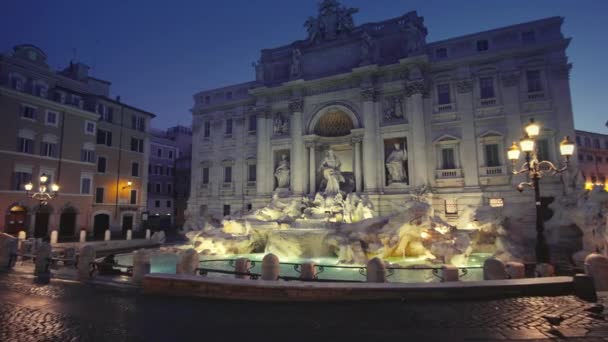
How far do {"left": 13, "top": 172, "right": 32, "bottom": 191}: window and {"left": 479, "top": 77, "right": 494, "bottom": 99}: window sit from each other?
3414 cm

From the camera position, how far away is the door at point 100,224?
99.0ft

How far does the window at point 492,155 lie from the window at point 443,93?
164 inches

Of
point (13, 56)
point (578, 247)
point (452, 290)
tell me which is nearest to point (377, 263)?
point (452, 290)

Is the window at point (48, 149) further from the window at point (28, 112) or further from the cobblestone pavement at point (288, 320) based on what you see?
the cobblestone pavement at point (288, 320)

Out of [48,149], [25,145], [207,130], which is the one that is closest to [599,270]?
[207,130]

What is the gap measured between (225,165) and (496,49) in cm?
2347

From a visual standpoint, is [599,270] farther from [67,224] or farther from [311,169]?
[67,224]

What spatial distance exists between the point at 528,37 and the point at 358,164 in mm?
13550

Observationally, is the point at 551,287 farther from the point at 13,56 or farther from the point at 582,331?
the point at 13,56

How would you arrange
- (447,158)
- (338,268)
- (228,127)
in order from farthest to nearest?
(228,127) < (447,158) < (338,268)

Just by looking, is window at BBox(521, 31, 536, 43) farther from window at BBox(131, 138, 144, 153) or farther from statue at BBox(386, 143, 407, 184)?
window at BBox(131, 138, 144, 153)

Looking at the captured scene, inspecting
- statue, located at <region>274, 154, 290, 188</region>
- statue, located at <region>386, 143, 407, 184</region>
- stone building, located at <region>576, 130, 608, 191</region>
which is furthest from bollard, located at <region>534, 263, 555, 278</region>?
stone building, located at <region>576, 130, 608, 191</region>

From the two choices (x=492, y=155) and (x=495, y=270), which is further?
(x=492, y=155)

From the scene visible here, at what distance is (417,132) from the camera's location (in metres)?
22.5
